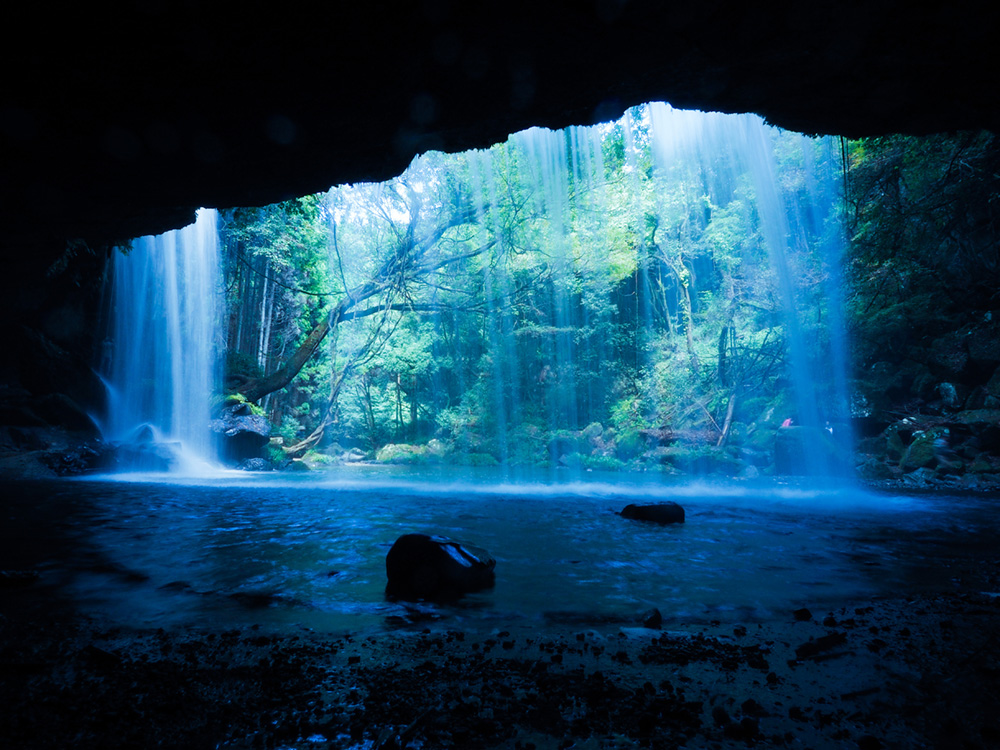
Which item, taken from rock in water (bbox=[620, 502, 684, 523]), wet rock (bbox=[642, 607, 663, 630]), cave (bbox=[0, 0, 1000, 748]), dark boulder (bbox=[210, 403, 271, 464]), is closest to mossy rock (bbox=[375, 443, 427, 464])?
dark boulder (bbox=[210, 403, 271, 464])

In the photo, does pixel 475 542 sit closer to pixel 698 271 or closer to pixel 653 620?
pixel 653 620

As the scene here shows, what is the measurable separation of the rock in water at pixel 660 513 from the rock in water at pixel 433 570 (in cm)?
385

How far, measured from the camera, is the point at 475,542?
529 cm

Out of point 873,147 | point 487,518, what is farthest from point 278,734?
point 873,147

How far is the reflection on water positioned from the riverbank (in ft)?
1.27

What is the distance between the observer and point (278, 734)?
1.59 meters

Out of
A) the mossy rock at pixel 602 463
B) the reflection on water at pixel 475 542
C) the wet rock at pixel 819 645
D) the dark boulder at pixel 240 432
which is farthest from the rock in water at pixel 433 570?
the mossy rock at pixel 602 463

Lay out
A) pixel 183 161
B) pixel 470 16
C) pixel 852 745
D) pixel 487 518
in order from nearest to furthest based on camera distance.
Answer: pixel 852 745 < pixel 470 16 < pixel 183 161 < pixel 487 518

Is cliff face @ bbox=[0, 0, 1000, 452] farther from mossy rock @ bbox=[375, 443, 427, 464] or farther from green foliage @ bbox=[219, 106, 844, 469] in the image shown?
mossy rock @ bbox=[375, 443, 427, 464]

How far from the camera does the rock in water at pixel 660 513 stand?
669cm

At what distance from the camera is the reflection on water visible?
9.99ft

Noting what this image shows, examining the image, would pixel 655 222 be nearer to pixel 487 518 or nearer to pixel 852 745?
pixel 487 518

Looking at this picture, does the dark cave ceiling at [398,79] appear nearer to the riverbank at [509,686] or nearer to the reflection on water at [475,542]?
the reflection on water at [475,542]

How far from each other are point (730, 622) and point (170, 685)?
285 cm
